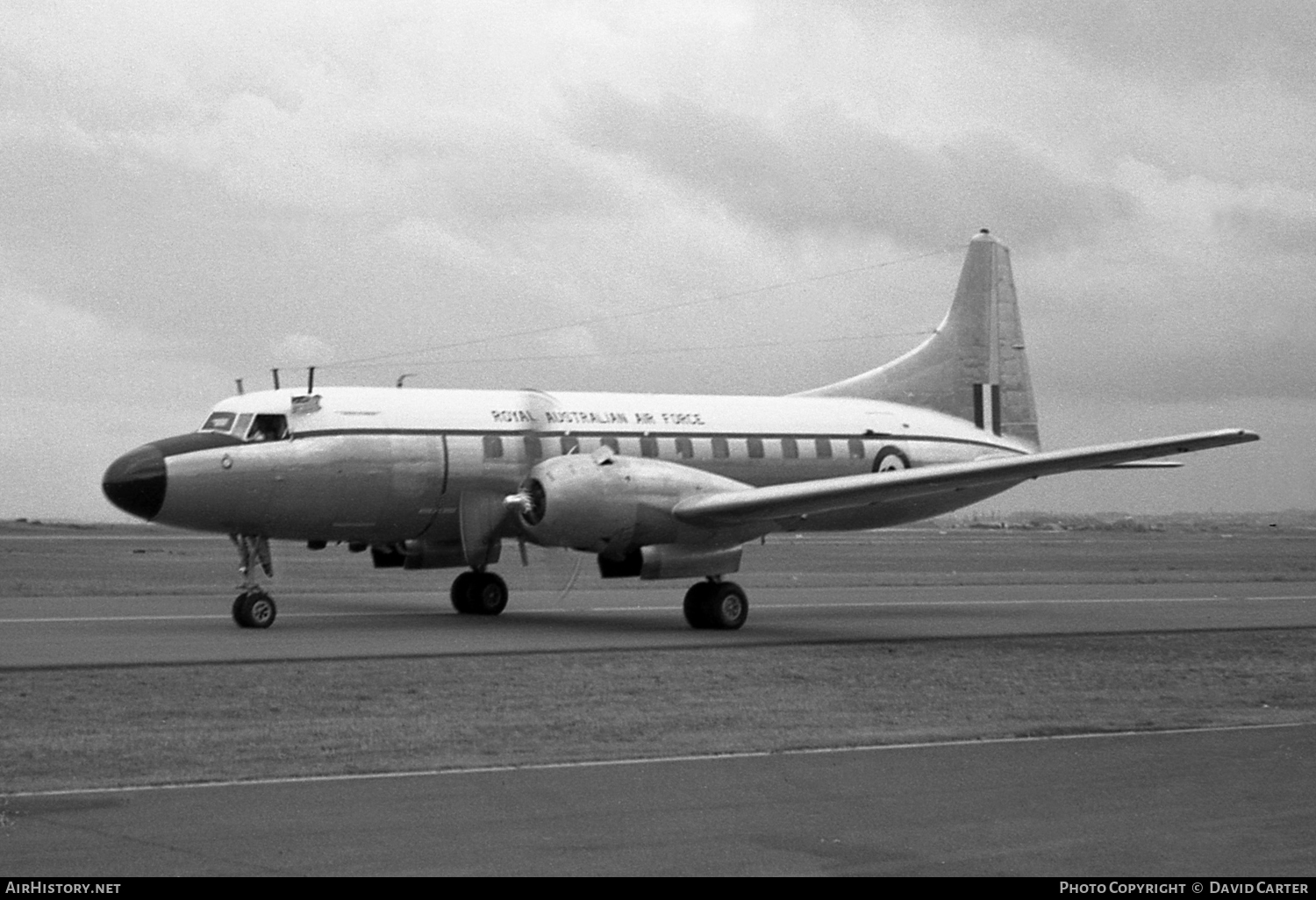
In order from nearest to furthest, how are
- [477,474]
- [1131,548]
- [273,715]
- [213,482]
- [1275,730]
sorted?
1. [1275,730]
2. [273,715]
3. [213,482]
4. [477,474]
5. [1131,548]

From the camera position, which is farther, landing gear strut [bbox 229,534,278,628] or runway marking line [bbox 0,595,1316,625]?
runway marking line [bbox 0,595,1316,625]

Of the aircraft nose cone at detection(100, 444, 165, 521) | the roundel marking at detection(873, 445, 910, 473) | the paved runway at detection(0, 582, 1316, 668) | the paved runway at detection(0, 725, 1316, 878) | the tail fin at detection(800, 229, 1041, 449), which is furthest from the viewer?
the tail fin at detection(800, 229, 1041, 449)

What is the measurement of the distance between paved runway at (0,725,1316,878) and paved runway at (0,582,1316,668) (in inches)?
Answer: 367

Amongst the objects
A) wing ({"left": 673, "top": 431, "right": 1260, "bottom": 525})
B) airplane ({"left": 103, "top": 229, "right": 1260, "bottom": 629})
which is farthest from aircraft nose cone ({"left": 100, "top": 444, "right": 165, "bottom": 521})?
wing ({"left": 673, "top": 431, "right": 1260, "bottom": 525})

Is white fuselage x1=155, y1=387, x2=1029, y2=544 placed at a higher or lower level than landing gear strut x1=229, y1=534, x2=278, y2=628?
higher

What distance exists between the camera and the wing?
2445 centimetres

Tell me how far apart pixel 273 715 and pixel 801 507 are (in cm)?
1172

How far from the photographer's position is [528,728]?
47.1ft

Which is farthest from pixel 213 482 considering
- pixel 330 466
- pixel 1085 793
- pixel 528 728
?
pixel 1085 793

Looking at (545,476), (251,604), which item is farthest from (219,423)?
(545,476)

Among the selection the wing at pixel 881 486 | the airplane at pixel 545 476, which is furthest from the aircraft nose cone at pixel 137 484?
the wing at pixel 881 486

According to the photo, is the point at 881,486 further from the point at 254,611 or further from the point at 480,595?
the point at 254,611

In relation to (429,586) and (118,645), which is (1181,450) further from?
(429,586)

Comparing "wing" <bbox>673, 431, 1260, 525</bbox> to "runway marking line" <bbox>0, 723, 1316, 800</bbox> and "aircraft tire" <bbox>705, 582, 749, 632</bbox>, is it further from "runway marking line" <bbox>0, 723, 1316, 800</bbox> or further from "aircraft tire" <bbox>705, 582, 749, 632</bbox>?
"runway marking line" <bbox>0, 723, 1316, 800</bbox>
